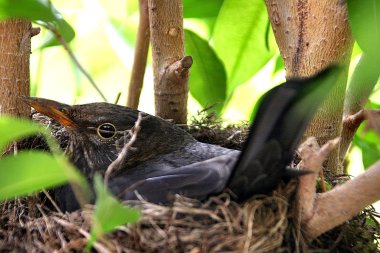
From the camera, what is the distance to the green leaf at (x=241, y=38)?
152cm

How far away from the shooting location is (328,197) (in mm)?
938

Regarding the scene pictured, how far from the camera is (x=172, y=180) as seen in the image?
3.58 feet

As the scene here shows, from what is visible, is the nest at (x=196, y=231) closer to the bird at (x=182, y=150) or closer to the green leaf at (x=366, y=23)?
the bird at (x=182, y=150)

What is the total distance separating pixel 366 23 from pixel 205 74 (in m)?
0.60

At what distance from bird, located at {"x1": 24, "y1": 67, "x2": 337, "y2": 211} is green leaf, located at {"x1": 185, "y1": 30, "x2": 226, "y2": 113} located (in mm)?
168

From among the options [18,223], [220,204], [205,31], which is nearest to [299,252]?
[220,204]

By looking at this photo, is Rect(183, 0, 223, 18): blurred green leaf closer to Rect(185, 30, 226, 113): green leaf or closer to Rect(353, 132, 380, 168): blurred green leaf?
Rect(185, 30, 226, 113): green leaf

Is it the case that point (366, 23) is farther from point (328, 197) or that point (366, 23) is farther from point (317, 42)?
point (328, 197)

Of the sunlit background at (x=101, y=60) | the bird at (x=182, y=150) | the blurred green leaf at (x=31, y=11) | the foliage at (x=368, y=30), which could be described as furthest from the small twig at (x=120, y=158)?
the sunlit background at (x=101, y=60)

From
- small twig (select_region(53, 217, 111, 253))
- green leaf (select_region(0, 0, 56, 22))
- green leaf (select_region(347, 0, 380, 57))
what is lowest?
small twig (select_region(53, 217, 111, 253))

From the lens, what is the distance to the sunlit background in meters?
1.84

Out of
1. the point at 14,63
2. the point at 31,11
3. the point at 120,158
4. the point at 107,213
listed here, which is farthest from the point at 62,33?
the point at 107,213

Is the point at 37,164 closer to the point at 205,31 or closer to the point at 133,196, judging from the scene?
the point at 133,196

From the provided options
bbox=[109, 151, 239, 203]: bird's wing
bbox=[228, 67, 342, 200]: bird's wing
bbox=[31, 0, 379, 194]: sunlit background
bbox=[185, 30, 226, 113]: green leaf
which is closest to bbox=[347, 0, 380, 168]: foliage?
bbox=[228, 67, 342, 200]: bird's wing
